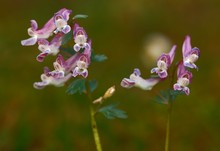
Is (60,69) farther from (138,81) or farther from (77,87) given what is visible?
(138,81)

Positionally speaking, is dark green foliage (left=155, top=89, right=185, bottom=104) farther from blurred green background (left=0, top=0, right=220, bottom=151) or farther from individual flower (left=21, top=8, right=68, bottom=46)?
blurred green background (left=0, top=0, right=220, bottom=151)

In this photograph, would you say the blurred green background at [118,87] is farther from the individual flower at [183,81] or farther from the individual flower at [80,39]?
the individual flower at [80,39]

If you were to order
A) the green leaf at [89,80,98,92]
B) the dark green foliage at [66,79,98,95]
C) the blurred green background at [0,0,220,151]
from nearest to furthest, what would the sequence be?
the dark green foliage at [66,79,98,95]
the green leaf at [89,80,98,92]
the blurred green background at [0,0,220,151]

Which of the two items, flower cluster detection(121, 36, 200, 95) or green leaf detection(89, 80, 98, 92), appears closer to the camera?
flower cluster detection(121, 36, 200, 95)

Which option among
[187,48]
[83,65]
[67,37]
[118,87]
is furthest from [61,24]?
[118,87]

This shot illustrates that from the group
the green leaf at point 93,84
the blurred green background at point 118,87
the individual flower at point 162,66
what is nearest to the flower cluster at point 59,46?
the green leaf at point 93,84

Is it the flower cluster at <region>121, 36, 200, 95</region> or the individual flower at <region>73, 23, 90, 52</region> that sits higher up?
the individual flower at <region>73, 23, 90, 52</region>

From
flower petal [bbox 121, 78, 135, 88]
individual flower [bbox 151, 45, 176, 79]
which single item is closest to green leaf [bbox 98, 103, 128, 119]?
flower petal [bbox 121, 78, 135, 88]
